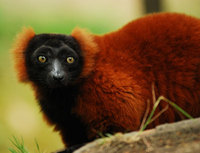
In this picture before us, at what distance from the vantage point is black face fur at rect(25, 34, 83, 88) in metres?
4.71

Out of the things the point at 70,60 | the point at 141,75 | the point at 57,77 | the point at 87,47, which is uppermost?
the point at 87,47

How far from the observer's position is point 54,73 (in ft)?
15.2

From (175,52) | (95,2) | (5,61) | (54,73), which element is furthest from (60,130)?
(95,2)

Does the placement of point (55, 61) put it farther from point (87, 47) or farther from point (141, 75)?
point (141, 75)

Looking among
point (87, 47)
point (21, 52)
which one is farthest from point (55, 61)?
point (21, 52)

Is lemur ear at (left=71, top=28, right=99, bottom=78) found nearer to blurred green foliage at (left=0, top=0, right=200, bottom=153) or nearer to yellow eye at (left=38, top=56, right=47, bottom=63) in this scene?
yellow eye at (left=38, top=56, right=47, bottom=63)

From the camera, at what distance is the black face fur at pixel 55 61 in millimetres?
4707

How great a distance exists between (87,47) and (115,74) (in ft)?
1.93

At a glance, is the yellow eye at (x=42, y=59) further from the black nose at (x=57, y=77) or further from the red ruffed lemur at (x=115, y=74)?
the black nose at (x=57, y=77)

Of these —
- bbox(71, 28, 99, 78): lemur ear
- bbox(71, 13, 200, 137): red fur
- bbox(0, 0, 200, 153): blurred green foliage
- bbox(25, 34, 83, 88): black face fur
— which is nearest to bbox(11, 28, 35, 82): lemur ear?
bbox(25, 34, 83, 88): black face fur

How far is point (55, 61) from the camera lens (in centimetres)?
482

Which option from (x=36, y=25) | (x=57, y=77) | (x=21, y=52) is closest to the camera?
(x=57, y=77)

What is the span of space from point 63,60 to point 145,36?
1192 millimetres

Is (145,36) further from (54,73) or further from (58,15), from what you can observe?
(58,15)
